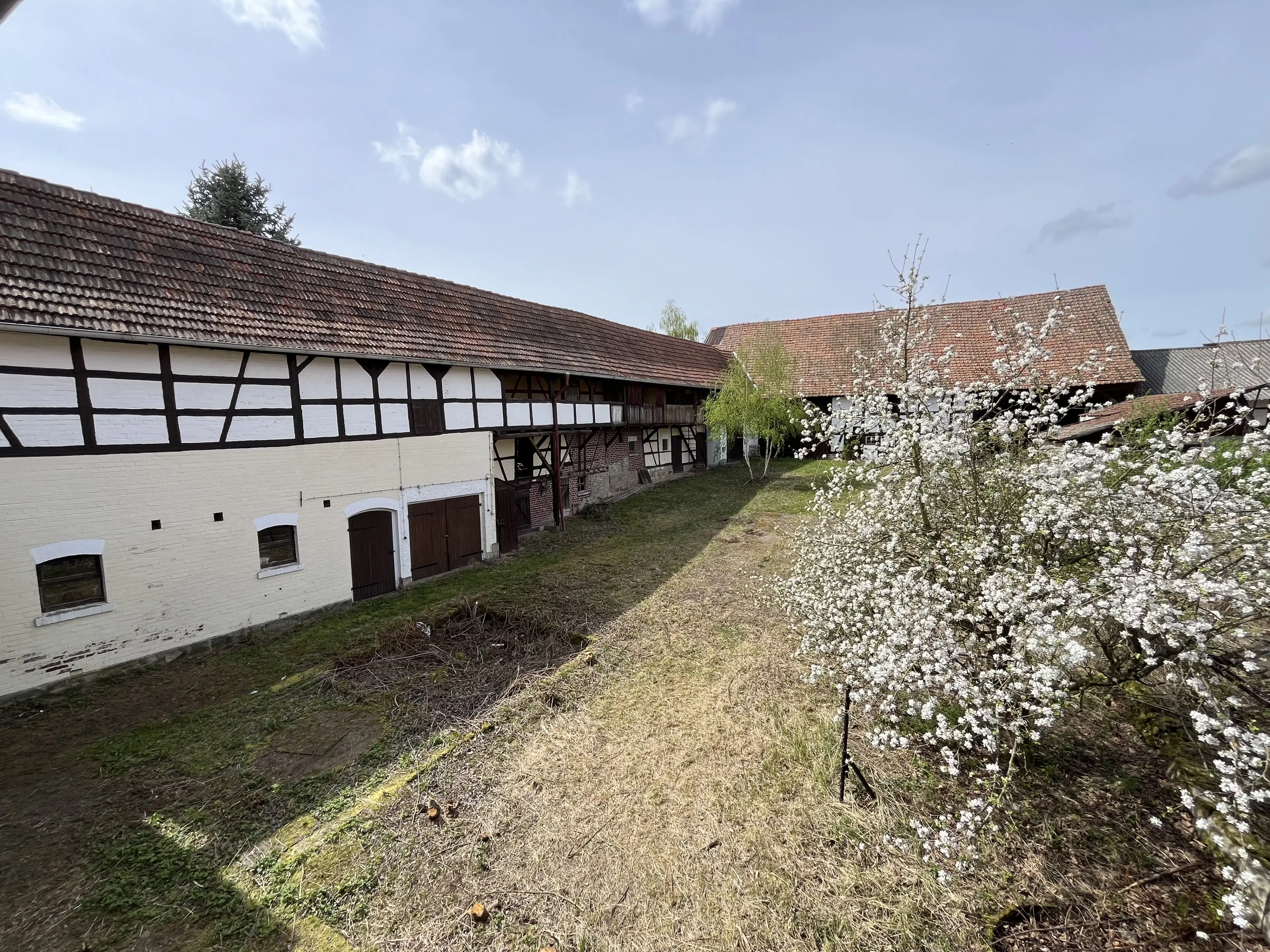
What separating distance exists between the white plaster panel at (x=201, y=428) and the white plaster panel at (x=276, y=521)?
1358 mm

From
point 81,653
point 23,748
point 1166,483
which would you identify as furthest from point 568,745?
point 81,653

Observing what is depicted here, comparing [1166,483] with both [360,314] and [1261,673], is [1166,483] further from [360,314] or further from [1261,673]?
[360,314]

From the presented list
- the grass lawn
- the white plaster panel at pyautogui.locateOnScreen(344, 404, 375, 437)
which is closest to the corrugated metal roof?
the grass lawn

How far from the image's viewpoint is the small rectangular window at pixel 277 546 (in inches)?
336

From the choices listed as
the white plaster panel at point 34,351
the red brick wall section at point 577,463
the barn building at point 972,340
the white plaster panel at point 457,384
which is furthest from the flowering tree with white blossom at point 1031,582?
the barn building at point 972,340

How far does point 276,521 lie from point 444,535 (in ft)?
10.9

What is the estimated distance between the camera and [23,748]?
18.3ft

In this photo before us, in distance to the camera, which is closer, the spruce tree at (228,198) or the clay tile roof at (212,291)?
the clay tile roof at (212,291)

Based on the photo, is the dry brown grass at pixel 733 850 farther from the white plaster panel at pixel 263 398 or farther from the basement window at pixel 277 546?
the white plaster panel at pixel 263 398

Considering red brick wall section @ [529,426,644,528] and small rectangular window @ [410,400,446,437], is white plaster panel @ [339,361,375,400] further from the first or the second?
red brick wall section @ [529,426,644,528]

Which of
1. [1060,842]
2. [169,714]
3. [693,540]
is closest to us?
[1060,842]

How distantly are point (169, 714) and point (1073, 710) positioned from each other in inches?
404

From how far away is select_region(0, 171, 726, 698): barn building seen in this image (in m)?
6.55

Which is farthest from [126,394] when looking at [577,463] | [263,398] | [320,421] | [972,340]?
[972,340]
